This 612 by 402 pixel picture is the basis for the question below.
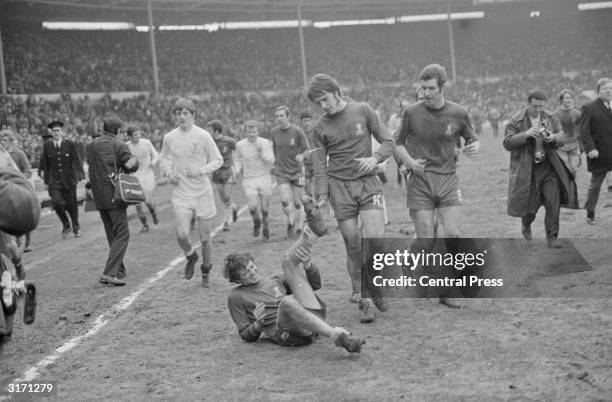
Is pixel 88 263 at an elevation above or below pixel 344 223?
below

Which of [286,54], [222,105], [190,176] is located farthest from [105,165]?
[286,54]

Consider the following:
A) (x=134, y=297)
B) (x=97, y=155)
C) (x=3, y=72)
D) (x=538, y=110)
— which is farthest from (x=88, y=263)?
(x=3, y=72)

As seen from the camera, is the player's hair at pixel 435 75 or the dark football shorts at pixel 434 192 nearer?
the player's hair at pixel 435 75

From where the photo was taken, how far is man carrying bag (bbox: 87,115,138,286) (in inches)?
341

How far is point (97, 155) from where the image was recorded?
8.77 metres

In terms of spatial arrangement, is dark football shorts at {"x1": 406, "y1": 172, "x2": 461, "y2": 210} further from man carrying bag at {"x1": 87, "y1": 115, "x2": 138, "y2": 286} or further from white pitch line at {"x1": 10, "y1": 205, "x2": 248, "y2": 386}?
man carrying bag at {"x1": 87, "y1": 115, "x2": 138, "y2": 286}

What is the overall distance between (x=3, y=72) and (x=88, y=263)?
22.9 m

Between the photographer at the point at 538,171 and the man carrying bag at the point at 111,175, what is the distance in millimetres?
4239

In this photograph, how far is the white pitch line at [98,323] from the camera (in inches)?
210

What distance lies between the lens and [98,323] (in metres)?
6.70

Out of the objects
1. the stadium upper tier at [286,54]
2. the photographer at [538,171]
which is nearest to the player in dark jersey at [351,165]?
the photographer at [538,171]

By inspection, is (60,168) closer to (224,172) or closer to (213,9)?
(224,172)

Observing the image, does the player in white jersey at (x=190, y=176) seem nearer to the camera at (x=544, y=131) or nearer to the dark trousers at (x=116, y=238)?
the dark trousers at (x=116, y=238)

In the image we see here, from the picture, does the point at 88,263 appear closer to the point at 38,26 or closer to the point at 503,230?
the point at 503,230
